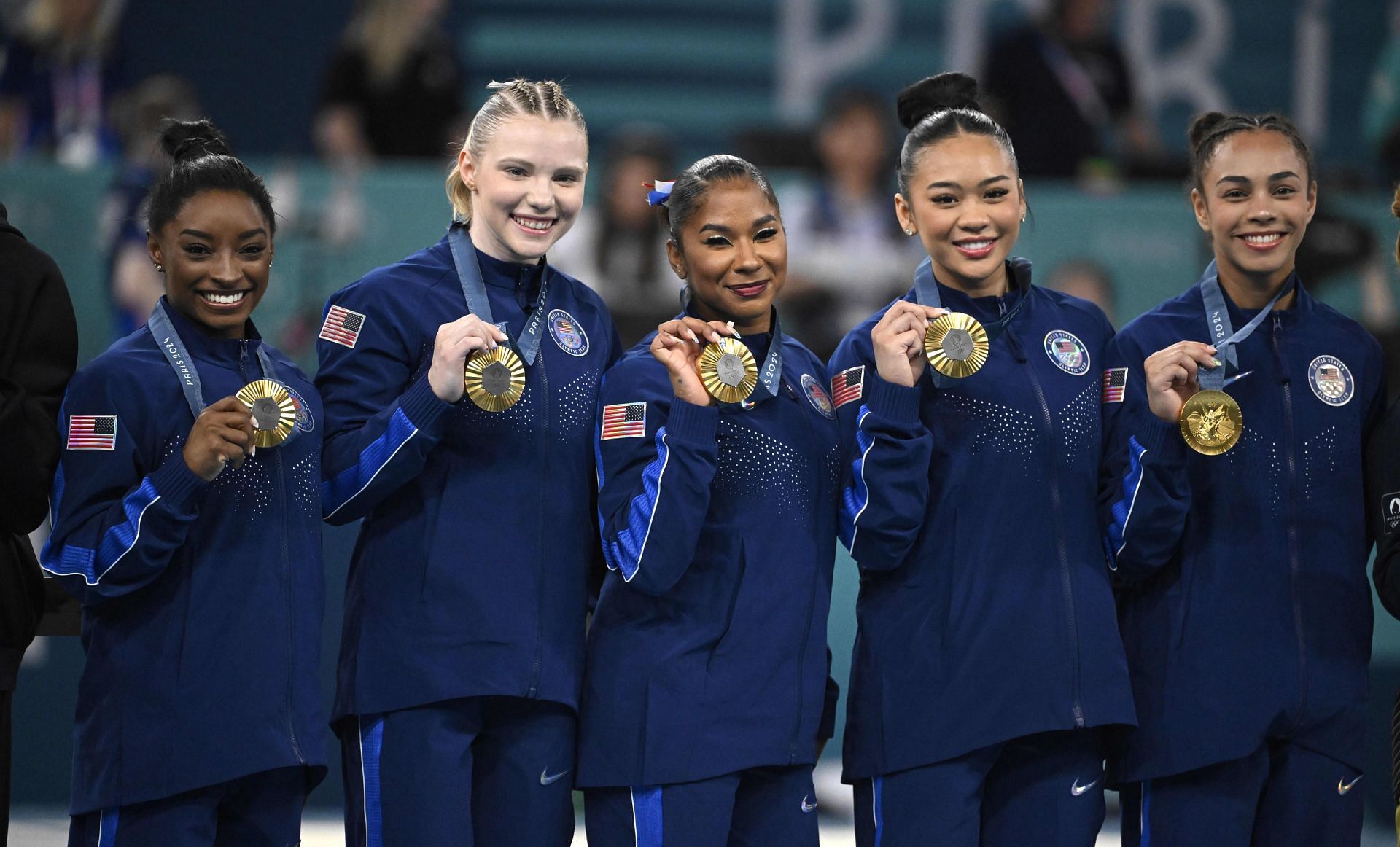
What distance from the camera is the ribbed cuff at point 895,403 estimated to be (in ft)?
10.8

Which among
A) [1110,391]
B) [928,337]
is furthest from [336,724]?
[1110,391]

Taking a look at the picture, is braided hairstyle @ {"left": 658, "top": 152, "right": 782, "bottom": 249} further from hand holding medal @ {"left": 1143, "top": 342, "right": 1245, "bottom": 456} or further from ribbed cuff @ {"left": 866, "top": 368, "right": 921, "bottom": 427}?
hand holding medal @ {"left": 1143, "top": 342, "right": 1245, "bottom": 456}

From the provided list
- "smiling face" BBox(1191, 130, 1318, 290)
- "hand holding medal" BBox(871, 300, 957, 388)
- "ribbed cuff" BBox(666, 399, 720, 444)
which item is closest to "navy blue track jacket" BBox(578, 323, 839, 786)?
"ribbed cuff" BBox(666, 399, 720, 444)

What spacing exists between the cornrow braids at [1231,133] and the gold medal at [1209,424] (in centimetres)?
67

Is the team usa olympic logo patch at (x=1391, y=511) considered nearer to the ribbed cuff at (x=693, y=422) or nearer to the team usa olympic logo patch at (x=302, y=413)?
the ribbed cuff at (x=693, y=422)

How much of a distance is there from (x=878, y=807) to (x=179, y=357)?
177 cm

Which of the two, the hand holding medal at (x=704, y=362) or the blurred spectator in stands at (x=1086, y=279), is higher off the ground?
the blurred spectator in stands at (x=1086, y=279)

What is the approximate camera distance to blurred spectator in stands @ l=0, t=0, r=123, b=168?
757 centimetres

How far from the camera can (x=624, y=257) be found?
718 cm

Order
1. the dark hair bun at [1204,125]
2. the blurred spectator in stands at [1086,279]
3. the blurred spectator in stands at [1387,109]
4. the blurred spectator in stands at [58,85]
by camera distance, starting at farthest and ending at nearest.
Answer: the blurred spectator in stands at [1387,109]
the blurred spectator in stands at [58,85]
the blurred spectator in stands at [1086,279]
the dark hair bun at [1204,125]

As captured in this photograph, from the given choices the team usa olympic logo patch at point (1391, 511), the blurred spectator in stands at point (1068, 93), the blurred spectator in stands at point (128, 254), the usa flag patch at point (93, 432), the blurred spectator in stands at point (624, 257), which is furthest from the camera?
the blurred spectator in stands at point (1068, 93)

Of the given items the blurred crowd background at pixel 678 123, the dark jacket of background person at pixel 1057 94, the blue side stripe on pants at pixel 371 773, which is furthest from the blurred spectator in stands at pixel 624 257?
the blue side stripe on pants at pixel 371 773

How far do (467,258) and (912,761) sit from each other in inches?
58.8

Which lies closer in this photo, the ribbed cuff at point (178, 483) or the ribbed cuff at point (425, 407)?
the ribbed cuff at point (178, 483)
